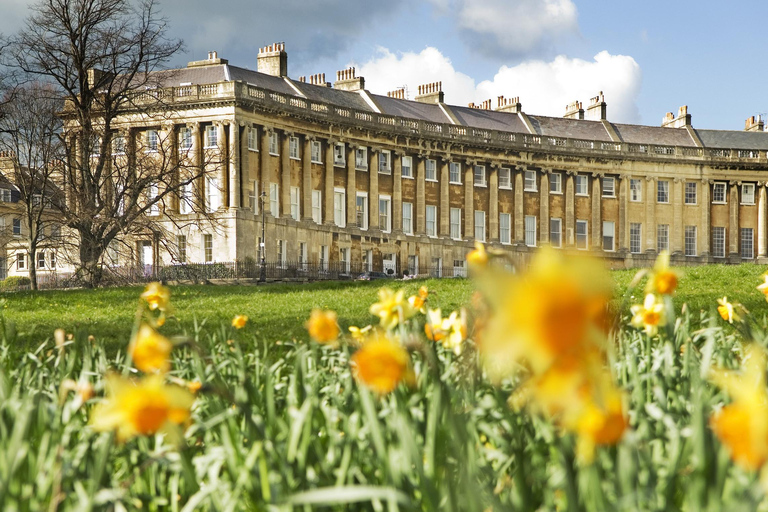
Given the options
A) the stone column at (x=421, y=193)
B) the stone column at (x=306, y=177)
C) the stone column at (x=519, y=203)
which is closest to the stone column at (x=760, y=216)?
the stone column at (x=519, y=203)

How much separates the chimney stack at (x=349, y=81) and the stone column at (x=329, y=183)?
9.24 meters

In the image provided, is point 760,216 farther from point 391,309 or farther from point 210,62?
point 391,309

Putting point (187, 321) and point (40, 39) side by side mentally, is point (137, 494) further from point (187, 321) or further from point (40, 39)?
point (40, 39)

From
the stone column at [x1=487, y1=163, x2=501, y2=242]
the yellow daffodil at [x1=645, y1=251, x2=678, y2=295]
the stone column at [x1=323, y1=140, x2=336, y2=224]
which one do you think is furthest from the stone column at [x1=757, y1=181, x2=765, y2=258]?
the yellow daffodil at [x1=645, y1=251, x2=678, y2=295]

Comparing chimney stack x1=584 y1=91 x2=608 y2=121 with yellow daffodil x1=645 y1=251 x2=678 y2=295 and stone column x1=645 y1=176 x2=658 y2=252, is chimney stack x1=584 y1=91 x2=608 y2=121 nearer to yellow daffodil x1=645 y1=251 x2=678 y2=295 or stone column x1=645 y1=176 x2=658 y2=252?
stone column x1=645 y1=176 x2=658 y2=252

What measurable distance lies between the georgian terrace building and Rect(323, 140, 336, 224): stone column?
10 centimetres

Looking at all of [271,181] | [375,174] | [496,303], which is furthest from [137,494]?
[375,174]

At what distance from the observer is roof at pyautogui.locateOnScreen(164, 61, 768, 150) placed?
54688mm

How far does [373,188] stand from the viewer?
58.3 m

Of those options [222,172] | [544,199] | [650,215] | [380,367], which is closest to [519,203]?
[544,199]

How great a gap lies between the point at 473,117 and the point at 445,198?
9.58m

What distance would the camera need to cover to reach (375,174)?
5834 centimetres

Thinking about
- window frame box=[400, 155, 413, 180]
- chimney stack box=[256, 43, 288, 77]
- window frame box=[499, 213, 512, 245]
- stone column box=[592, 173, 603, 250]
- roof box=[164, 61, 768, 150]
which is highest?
chimney stack box=[256, 43, 288, 77]

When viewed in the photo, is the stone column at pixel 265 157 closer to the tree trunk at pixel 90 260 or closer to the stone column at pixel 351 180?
the stone column at pixel 351 180
